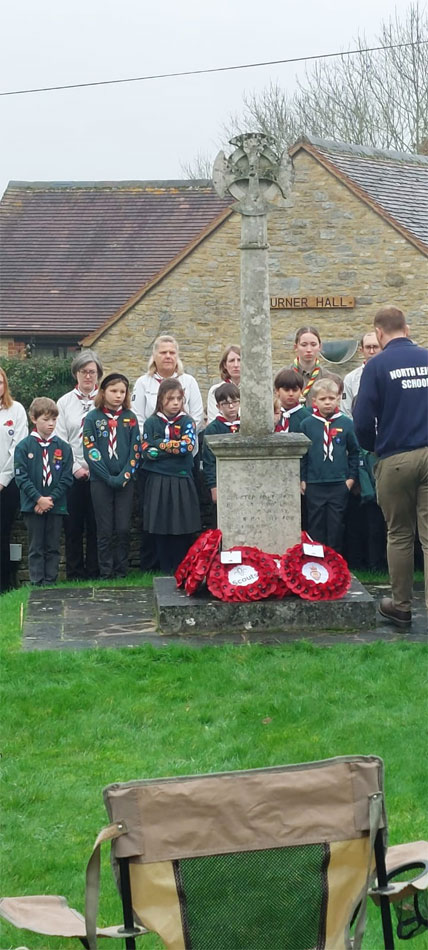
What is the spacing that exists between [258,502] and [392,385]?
1455 millimetres

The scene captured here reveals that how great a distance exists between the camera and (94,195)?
38.2 meters

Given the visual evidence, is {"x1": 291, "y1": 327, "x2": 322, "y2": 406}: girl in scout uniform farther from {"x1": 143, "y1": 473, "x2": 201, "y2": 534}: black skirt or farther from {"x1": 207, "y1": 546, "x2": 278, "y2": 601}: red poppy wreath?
{"x1": 207, "y1": 546, "x2": 278, "y2": 601}: red poppy wreath

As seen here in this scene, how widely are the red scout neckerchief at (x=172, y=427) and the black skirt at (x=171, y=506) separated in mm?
344

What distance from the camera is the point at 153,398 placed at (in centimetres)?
1151

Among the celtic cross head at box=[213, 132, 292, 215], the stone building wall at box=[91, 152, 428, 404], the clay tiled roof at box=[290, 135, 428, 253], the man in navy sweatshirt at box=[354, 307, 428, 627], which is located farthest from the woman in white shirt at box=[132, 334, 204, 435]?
the clay tiled roof at box=[290, 135, 428, 253]

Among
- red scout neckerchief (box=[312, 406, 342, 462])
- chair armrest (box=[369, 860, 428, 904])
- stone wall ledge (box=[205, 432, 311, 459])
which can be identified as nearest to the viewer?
chair armrest (box=[369, 860, 428, 904])

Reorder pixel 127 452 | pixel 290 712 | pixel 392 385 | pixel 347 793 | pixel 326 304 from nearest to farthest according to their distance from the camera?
pixel 347 793 < pixel 290 712 < pixel 392 385 < pixel 127 452 < pixel 326 304

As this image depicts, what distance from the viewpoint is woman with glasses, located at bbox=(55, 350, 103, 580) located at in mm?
11406

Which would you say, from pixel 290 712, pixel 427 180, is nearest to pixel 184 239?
pixel 427 180

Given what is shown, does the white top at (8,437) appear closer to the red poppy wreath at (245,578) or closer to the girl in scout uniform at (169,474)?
the girl in scout uniform at (169,474)

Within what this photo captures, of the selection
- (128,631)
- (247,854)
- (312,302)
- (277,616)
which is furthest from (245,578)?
(312,302)

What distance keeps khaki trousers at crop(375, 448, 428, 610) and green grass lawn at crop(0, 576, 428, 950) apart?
0.61 metres

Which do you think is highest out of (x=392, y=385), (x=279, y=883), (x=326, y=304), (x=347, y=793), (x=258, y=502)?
(x=326, y=304)

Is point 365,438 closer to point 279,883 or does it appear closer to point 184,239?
point 279,883
